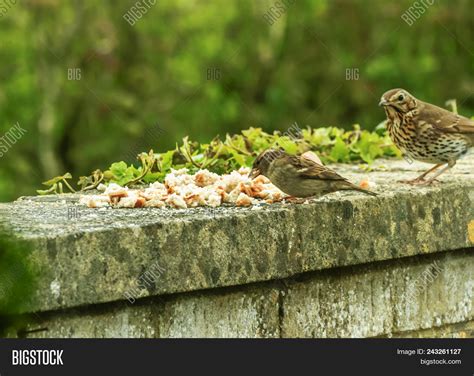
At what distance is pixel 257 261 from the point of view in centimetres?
366

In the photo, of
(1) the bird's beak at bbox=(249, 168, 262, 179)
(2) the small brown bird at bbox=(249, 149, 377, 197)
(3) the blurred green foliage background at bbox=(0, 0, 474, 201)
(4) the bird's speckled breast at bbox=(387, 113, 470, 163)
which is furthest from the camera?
(3) the blurred green foliage background at bbox=(0, 0, 474, 201)

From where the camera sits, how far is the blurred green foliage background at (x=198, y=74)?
37.1 ft

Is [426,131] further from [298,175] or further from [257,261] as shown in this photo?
[257,261]

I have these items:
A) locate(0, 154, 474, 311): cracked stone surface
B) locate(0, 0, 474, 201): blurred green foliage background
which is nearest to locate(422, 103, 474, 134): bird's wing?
locate(0, 154, 474, 311): cracked stone surface

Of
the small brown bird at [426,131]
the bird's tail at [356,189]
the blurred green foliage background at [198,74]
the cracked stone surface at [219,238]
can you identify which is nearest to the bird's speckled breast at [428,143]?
the small brown bird at [426,131]

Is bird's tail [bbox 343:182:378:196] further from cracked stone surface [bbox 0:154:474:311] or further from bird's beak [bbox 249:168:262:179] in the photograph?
bird's beak [bbox 249:168:262:179]

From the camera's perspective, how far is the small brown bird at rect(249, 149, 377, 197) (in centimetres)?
412

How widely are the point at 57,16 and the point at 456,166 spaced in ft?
24.1

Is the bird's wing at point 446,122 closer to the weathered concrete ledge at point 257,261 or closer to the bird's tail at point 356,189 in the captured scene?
the weathered concrete ledge at point 257,261

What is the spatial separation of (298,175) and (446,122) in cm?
147

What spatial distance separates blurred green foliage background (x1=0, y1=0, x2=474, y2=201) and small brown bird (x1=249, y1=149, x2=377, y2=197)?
6767 millimetres

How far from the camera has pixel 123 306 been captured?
3375mm

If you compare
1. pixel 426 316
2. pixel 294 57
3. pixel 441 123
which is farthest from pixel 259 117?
pixel 426 316
